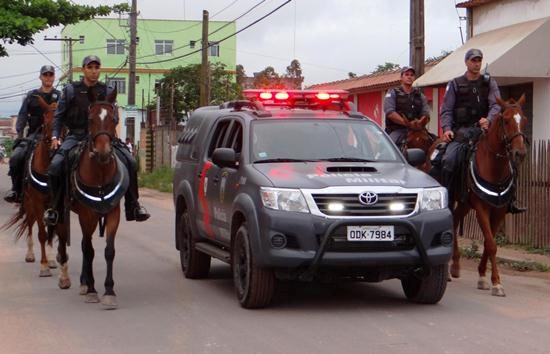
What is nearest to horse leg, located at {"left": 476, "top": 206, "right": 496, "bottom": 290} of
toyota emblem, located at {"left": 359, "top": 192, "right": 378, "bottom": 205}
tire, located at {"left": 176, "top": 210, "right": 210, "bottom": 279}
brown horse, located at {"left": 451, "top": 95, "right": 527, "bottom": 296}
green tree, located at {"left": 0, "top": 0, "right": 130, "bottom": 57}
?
brown horse, located at {"left": 451, "top": 95, "right": 527, "bottom": 296}

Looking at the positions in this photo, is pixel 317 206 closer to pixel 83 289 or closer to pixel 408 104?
pixel 83 289

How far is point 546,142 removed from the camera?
14.6 meters

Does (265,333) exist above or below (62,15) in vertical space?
below

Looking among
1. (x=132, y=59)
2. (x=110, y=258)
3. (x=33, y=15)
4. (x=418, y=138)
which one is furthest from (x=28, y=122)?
(x=132, y=59)

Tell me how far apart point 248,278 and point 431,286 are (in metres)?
1.86

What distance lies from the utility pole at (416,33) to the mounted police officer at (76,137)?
8183mm

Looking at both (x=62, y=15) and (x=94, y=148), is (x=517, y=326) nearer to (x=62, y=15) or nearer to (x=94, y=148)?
(x=94, y=148)

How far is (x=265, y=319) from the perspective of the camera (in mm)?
8711

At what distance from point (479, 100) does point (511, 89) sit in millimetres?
8446

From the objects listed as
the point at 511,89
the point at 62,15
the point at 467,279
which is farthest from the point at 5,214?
the point at 467,279

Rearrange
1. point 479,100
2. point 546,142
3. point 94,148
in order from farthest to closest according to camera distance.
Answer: point 546,142 → point 479,100 → point 94,148

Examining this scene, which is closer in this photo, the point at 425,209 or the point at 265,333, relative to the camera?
the point at 265,333

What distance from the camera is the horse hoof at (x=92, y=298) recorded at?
9.88 meters

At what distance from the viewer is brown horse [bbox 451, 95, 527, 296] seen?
399 inches
